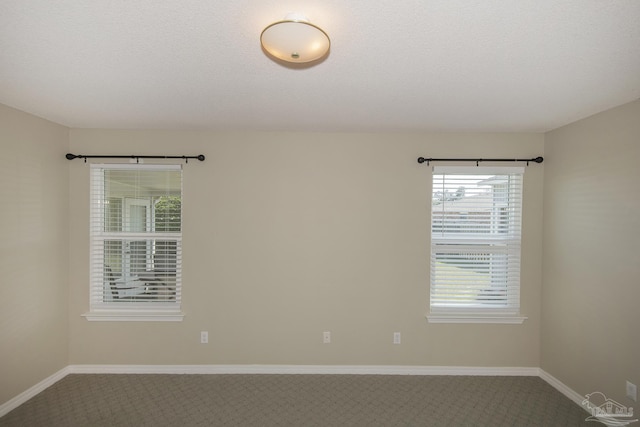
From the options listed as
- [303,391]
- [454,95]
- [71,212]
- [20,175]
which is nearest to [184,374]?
[303,391]

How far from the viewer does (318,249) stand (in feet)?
10.5

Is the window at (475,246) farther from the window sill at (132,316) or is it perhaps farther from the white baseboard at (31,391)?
the white baseboard at (31,391)

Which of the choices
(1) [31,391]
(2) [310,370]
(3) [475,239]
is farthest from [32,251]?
(3) [475,239]

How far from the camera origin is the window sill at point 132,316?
3.11 m

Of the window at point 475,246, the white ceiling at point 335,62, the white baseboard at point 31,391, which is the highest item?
the white ceiling at point 335,62

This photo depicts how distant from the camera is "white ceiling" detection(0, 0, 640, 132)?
1.32m

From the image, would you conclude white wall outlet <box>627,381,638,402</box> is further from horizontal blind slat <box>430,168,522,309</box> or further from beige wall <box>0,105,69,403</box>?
beige wall <box>0,105,69,403</box>

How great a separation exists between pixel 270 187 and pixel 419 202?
160cm

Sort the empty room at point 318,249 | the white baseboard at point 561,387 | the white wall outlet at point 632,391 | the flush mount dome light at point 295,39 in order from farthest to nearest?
the white baseboard at point 561,387 → the empty room at point 318,249 → the white wall outlet at point 632,391 → the flush mount dome light at point 295,39

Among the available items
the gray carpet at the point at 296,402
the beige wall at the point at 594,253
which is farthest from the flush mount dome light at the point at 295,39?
the gray carpet at the point at 296,402

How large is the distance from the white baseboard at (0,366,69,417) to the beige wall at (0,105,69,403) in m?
0.04

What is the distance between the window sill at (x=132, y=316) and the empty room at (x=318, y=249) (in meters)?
0.02

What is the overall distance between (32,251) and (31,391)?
50.1 inches

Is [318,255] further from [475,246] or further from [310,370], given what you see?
[475,246]
